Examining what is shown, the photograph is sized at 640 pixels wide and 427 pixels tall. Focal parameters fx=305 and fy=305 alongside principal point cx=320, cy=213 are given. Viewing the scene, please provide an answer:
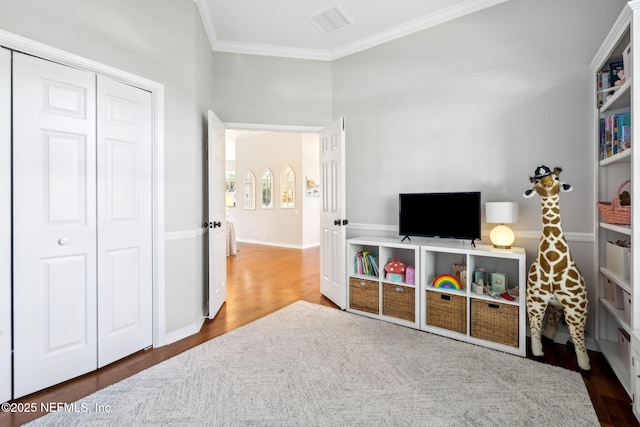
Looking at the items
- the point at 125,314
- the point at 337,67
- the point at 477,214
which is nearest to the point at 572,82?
the point at 477,214

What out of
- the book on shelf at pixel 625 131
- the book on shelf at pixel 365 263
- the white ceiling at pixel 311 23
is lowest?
the book on shelf at pixel 365 263

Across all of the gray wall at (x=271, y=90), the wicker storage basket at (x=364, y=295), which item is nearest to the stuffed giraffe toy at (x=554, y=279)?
the wicker storage basket at (x=364, y=295)

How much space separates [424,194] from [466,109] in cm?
90

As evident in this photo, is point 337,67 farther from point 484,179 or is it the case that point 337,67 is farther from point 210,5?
point 484,179

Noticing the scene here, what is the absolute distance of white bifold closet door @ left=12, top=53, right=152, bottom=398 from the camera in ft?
5.92

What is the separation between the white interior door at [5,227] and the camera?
171 centimetres

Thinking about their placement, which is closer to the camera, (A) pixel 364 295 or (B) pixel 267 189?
(A) pixel 364 295

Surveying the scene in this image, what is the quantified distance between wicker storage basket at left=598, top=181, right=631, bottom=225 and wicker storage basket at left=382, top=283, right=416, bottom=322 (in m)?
1.49

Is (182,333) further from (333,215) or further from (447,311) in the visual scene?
(447,311)

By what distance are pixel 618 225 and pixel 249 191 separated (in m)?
8.02

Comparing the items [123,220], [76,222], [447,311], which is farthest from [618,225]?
[76,222]

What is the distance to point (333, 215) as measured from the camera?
345cm

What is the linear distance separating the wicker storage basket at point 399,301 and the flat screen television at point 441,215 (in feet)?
1.74

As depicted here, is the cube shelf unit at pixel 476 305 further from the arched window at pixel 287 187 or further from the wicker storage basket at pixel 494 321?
the arched window at pixel 287 187
